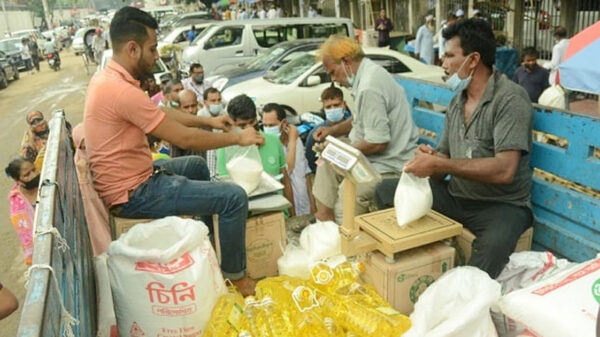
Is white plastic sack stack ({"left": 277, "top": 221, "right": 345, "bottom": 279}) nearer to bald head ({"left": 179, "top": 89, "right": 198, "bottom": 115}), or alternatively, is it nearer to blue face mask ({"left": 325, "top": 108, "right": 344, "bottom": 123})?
blue face mask ({"left": 325, "top": 108, "right": 344, "bottom": 123})

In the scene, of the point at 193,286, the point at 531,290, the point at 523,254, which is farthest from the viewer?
the point at 523,254

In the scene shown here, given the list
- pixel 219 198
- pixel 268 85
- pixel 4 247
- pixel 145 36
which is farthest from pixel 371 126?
pixel 268 85

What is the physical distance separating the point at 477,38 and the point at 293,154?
1.88 meters

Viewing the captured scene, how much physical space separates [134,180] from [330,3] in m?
22.6

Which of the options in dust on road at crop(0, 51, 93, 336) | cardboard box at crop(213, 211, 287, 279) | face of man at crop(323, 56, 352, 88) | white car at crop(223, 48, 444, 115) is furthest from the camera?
white car at crop(223, 48, 444, 115)

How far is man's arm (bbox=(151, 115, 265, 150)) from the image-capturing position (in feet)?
8.43

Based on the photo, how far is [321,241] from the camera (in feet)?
9.93

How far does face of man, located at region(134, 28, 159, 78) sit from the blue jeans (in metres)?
0.61

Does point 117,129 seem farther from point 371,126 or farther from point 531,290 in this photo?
point 531,290

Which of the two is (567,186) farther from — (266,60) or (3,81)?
(3,81)

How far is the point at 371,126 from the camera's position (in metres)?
3.30

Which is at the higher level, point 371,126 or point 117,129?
point 117,129

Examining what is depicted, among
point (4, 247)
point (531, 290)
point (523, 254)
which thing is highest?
point (531, 290)

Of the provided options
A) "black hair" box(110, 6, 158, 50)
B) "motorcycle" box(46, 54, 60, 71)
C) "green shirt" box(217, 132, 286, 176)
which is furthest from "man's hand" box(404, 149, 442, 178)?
"motorcycle" box(46, 54, 60, 71)
